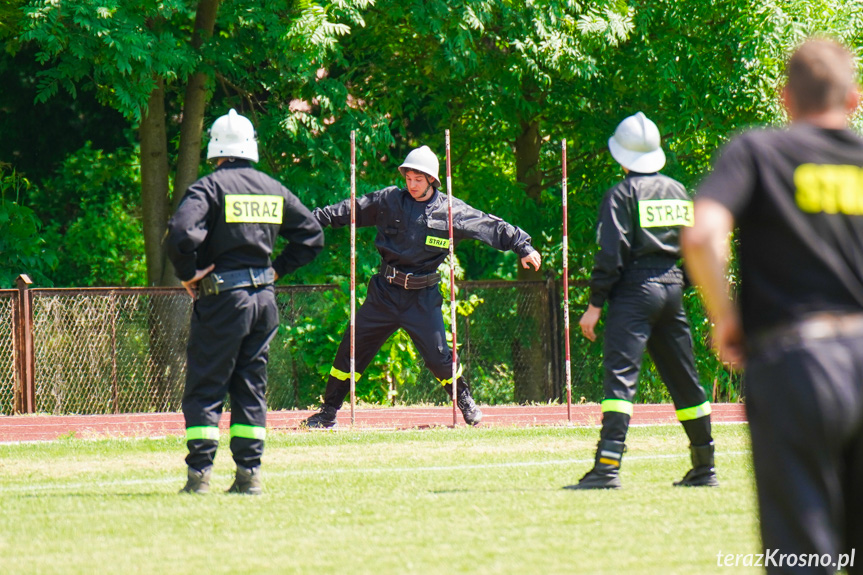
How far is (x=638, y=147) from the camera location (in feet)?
23.5

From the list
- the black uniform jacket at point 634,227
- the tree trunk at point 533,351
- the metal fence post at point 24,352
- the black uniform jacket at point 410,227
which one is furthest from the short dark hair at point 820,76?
the tree trunk at point 533,351

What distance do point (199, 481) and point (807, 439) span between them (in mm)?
4465

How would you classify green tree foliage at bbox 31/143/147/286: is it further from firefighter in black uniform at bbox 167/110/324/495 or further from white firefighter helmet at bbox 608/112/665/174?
white firefighter helmet at bbox 608/112/665/174

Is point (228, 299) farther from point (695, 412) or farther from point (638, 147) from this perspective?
point (695, 412)

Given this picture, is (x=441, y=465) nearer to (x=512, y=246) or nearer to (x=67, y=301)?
(x=512, y=246)

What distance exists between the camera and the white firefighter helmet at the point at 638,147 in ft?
23.4

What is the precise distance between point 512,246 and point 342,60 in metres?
6.23

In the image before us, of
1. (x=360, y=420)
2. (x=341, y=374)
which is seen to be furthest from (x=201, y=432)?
(x=360, y=420)

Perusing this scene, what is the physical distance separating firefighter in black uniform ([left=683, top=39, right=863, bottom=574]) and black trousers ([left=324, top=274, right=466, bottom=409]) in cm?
722

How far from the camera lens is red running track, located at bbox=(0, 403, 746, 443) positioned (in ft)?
38.2

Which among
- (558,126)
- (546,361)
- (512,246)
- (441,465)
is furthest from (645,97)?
(441,465)

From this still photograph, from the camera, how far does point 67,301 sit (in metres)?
15.8

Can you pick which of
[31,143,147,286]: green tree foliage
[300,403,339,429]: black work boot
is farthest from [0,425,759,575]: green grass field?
[31,143,147,286]: green tree foliage

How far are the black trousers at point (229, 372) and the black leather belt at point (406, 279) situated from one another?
3.61 metres
